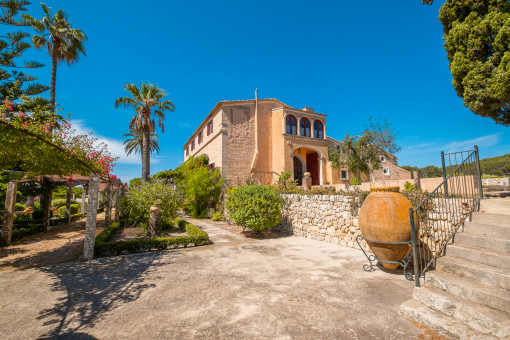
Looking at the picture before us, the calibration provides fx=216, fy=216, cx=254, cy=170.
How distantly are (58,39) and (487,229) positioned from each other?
77.6ft

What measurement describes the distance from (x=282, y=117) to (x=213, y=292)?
16.4 meters

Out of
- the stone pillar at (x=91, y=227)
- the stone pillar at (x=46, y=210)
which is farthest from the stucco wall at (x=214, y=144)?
the stone pillar at (x=91, y=227)

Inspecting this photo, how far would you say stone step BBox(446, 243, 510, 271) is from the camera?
3.58 meters

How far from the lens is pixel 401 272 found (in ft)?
17.3

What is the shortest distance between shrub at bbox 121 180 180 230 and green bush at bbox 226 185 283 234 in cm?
306

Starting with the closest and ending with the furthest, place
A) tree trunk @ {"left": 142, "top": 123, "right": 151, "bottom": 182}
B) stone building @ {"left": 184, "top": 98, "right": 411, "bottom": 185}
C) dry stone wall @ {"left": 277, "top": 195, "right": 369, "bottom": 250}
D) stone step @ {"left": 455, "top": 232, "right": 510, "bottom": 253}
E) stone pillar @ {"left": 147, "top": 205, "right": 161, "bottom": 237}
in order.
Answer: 1. stone step @ {"left": 455, "top": 232, "right": 510, "bottom": 253}
2. dry stone wall @ {"left": 277, "top": 195, "right": 369, "bottom": 250}
3. stone pillar @ {"left": 147, "top": 205, "right": 161, "bottom": 237}
4. tree trunk @ {"left": 142, "top": 123, "right": 151, "bottom": 182}
5. stone building @ {"left": 184, "top": 98, "right": 411, "bottom": 185}

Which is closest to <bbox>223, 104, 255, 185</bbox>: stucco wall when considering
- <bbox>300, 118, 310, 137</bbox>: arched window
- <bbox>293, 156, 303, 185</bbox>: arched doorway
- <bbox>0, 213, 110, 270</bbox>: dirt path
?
<bbox>300, 118, 310, 137</bbox>: arched window

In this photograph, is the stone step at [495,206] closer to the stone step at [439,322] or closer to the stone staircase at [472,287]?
the stone staircase at [472,287]

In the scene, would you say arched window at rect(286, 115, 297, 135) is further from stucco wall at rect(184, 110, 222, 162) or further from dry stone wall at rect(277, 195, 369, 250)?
dry stone wall at rect(277, 195, 369, 250)

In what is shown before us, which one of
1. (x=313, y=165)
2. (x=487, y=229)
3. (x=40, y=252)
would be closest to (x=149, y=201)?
(x=40, y=252)

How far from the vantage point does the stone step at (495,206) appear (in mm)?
4785

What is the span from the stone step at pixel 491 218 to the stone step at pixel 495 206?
0.35 metres

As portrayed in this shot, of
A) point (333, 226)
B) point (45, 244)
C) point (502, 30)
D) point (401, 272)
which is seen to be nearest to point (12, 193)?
point (45, 244)

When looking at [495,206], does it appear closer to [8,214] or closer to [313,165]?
[8,214]
